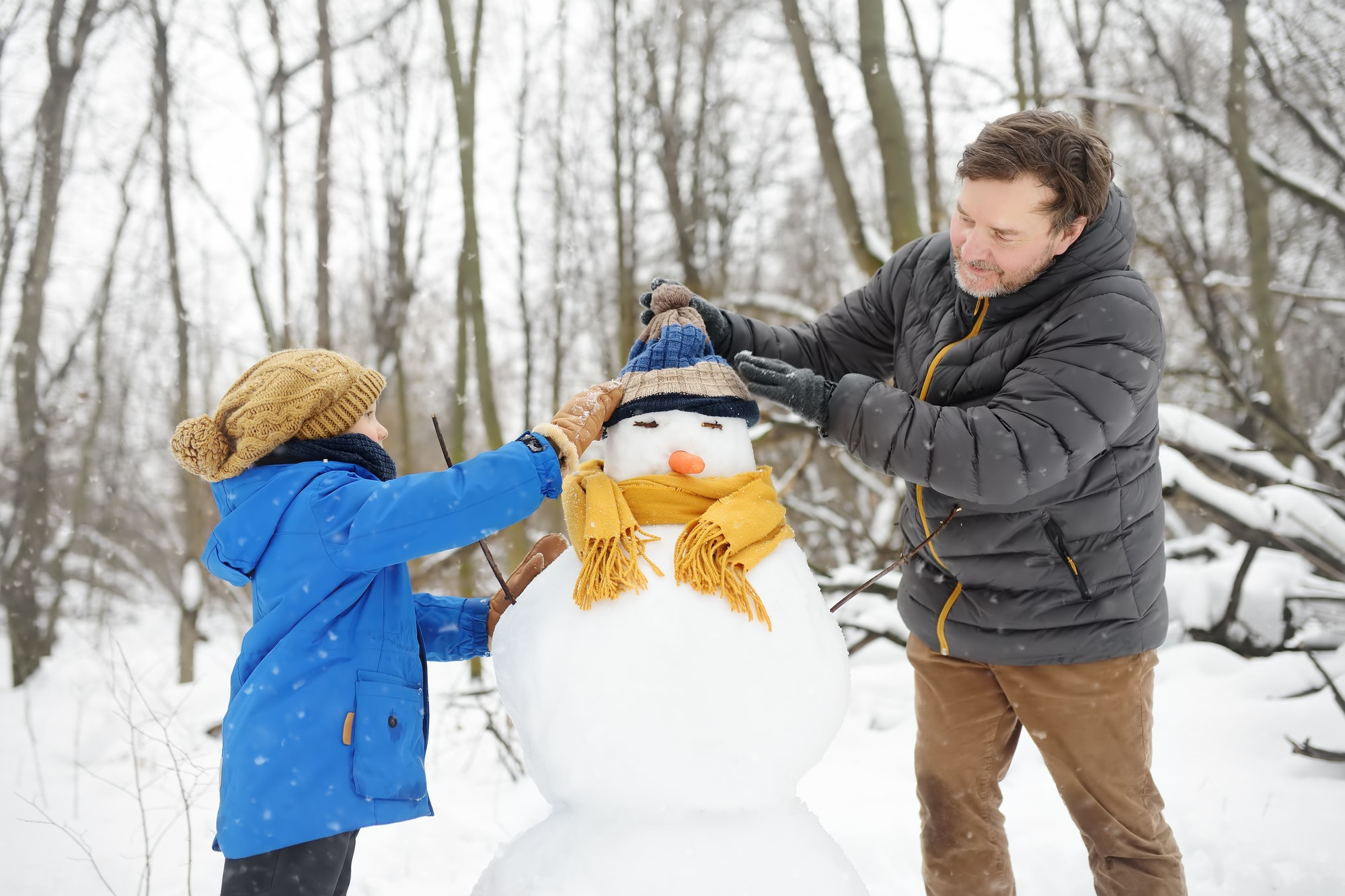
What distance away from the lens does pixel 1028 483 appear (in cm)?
161

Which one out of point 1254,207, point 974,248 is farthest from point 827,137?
point 1254,207

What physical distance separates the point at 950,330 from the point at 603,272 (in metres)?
8.69

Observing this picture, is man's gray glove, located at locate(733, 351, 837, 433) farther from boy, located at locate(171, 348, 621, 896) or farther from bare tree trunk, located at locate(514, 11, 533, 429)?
bare tree trunk, located at locate(514, 11, 533, 429)

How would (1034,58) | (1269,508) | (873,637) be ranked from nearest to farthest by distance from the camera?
(1269,508), (873,637), (1034,58)

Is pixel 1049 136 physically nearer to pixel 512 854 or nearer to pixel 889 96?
pixel 512 854

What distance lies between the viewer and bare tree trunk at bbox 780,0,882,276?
4.22 m

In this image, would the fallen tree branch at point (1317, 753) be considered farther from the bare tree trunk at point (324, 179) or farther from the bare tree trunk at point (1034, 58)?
the bare tree trunk at point (324, 179)

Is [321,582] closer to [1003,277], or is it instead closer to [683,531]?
[683,531]

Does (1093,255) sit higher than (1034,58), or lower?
lower

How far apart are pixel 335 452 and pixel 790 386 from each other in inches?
40.1

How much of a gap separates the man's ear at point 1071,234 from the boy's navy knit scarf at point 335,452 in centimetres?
159

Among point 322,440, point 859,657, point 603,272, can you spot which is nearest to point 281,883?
point 322,440

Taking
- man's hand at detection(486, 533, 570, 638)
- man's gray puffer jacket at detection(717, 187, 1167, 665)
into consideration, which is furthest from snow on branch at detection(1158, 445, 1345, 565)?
man's hand at detection(486, 533, 570, 638)

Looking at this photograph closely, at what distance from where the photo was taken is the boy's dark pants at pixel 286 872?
1636 mm
